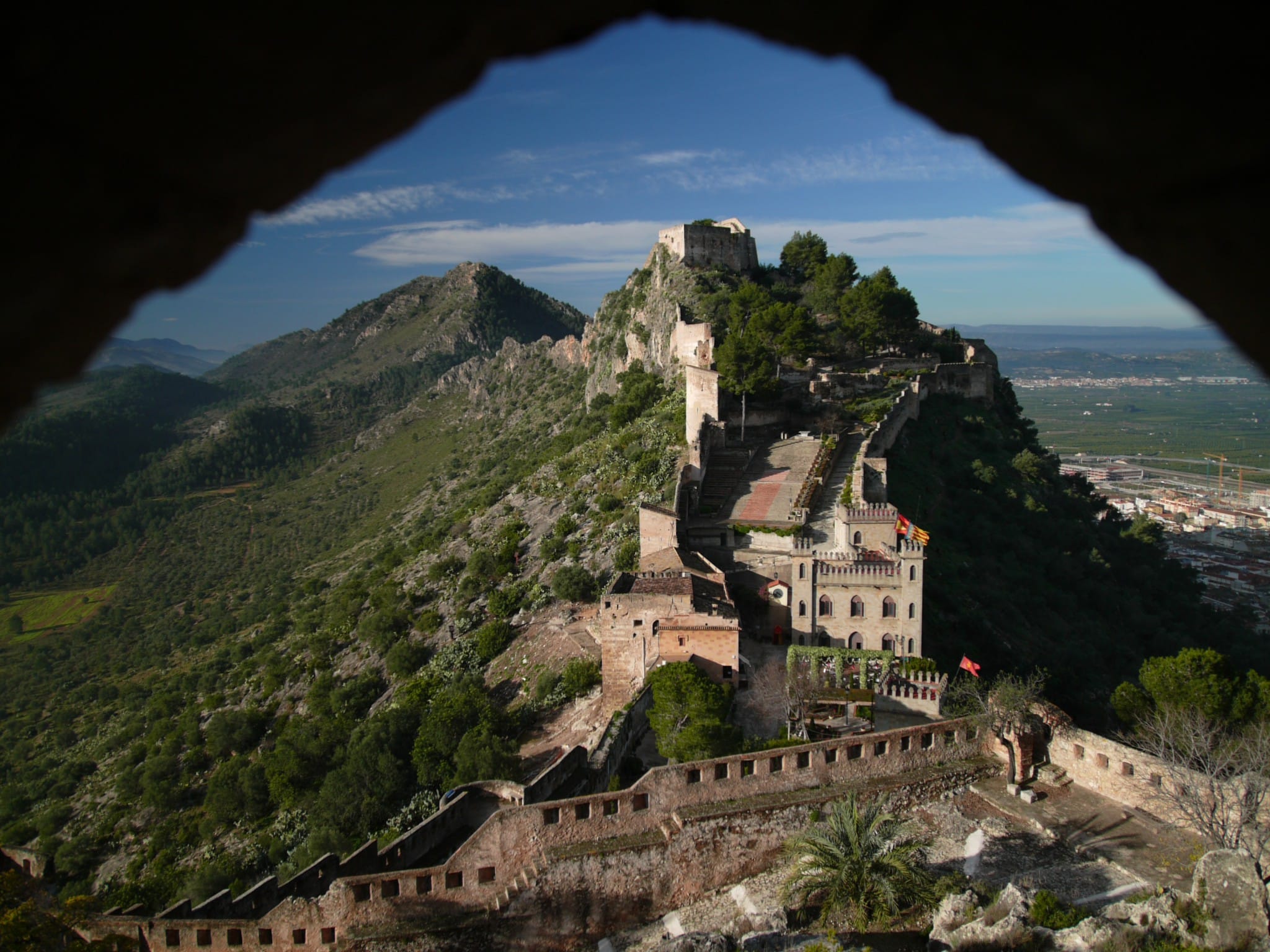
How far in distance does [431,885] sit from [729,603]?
10.8 meters

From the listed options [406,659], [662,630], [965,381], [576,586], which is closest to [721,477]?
[576,586]

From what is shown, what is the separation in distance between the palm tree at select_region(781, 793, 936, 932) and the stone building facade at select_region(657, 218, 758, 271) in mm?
53101

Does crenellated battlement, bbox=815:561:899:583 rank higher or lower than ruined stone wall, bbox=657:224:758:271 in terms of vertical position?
lower

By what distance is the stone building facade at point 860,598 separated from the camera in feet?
80.2

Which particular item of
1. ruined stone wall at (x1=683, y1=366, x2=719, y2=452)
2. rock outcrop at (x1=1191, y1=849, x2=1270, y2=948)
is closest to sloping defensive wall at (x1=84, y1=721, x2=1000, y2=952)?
rock outcrop at (x1=1191, y1=849, x2=1270, y2=948)

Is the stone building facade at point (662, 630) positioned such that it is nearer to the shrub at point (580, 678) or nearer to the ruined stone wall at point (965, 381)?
the shrub at point (580, 678)

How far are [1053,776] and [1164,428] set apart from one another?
168 m

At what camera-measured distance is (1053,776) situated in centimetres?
1841

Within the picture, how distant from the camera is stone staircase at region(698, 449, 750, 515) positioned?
107 feet

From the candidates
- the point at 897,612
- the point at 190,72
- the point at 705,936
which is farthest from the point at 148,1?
the point at 897,612

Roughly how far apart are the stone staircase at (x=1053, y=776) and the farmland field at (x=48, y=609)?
8335cm

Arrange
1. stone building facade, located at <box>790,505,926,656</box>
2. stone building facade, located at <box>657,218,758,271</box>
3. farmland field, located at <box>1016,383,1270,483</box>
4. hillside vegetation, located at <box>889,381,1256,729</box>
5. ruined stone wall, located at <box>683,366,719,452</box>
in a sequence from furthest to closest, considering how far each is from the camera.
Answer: farmland field, located at <box>1016,383,1270,483</box>, stone building facade, located at <box>657,218,758,271</box>, ruined stone wall, located at <box>683,366,719,452</box>, hillside vegetation, located at <box>889,381,1256,729</box>, stone building facade, located at <box>790,505,926,656</box>

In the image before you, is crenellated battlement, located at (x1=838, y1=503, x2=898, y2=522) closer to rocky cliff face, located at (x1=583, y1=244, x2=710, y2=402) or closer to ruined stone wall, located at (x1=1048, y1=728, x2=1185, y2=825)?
ruined stone wall, located at (x1=1048, y1=728, x2=1185, y2=825)

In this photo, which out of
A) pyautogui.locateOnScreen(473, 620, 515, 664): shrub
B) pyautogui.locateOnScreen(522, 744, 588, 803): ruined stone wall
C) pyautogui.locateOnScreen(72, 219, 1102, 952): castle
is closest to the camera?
pyautogui.locateOnScreen(72, 219, 1102, 952): castle
